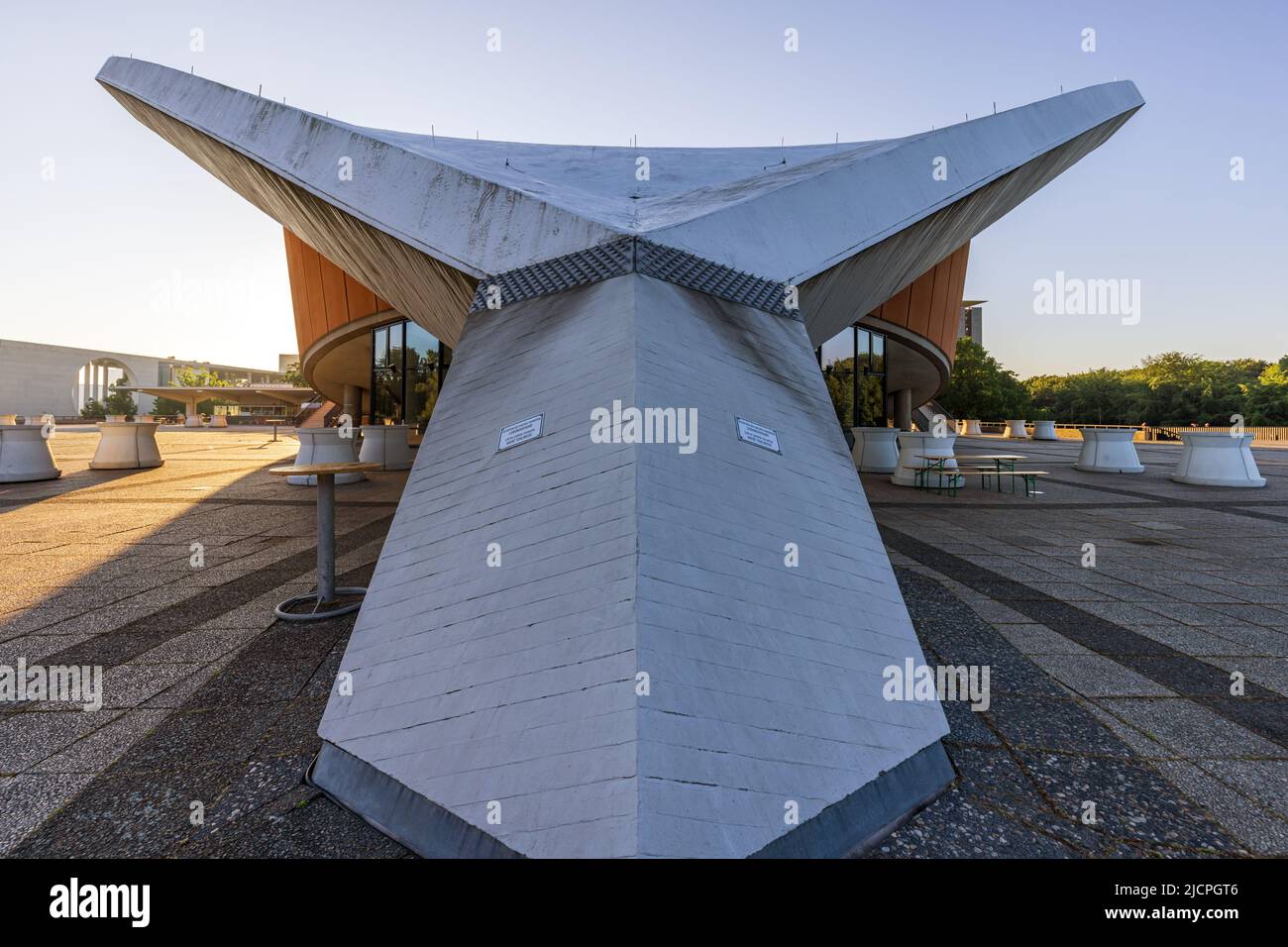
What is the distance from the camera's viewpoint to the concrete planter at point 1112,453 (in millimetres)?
16719

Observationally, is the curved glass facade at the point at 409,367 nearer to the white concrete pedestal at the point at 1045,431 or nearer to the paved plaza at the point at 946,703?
the paved plaza at the point at 946,703

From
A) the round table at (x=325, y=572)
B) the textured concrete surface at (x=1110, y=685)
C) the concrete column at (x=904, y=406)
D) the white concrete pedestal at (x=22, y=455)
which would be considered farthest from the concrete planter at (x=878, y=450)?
the white concrete pedestal at (x=22, y=455)

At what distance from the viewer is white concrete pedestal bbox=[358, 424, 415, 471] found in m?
16.0

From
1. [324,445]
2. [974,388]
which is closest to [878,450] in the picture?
[324,445]

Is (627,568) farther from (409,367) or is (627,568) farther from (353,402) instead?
(353,402)

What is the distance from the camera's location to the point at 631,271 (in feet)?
14.5

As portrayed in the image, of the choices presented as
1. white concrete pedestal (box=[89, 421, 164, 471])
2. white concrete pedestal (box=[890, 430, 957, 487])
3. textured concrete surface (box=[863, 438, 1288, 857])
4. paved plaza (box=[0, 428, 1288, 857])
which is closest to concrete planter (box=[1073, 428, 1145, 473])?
white concrete pedestal (box=[890, 430, 957, 487])

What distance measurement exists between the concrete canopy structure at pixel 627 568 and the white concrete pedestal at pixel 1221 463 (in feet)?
44.5

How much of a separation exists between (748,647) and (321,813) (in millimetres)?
1864

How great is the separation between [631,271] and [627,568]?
2689 millimetres

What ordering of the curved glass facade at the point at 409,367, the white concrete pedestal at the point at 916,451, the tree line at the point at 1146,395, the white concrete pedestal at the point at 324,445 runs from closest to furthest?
the white concrete pedestal at the point at 324,445 → the white concrete pedestal at the point at 916,451 → the curved glass facade at the point at 409,367 → the tree line at the point at 1146,395
